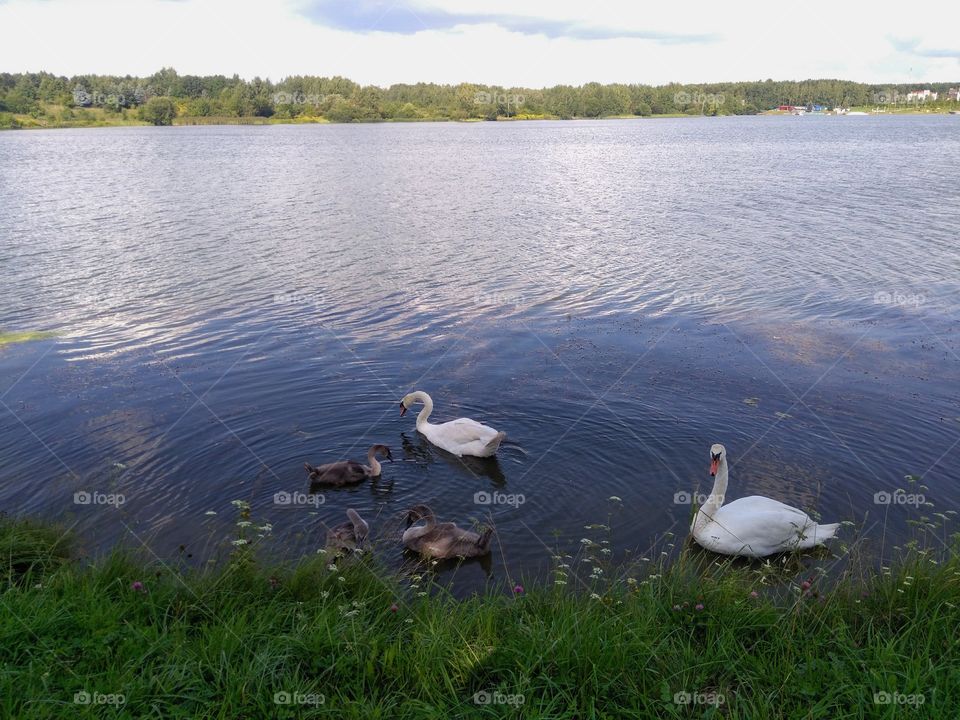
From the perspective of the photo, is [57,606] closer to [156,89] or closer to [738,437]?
[738,437]

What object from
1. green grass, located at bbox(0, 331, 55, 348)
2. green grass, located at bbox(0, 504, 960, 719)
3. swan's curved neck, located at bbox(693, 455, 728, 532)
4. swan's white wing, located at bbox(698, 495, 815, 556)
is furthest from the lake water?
green grass, located at bbox(0, 504, 960, 719)

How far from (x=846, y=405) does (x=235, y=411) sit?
423 inches

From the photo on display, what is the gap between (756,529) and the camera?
29.6 feet

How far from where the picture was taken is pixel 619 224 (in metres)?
30.9

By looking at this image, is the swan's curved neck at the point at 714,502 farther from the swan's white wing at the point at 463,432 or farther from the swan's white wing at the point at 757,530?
the swan's white wing at the point at 463,432

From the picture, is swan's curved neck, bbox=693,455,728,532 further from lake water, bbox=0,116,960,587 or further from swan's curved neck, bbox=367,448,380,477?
swan's curved neck, bbox=367,448,380,477

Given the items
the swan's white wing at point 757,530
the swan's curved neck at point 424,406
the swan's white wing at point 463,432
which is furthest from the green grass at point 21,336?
the swan's white wing at point 757,530

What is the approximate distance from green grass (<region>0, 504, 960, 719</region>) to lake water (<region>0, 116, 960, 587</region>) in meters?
2.39

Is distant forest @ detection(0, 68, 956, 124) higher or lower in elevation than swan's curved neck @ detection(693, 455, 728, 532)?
higher

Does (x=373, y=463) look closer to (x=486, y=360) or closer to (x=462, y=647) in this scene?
(x=486, y=360)

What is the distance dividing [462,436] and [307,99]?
12579 cm

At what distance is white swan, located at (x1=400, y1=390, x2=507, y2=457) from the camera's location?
455 inches

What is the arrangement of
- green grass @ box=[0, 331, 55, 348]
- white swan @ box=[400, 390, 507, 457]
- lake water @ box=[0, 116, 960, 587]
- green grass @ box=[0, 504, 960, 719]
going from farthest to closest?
green grass @ box=[0, 331, 55, 348]
white swan @ box=[400, 390, 507, 457]
lake water @ box=[0, 116, 960, 587]
green grass @ box=[0, 504, 960, 719]

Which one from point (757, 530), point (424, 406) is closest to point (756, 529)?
point (757, 530)
